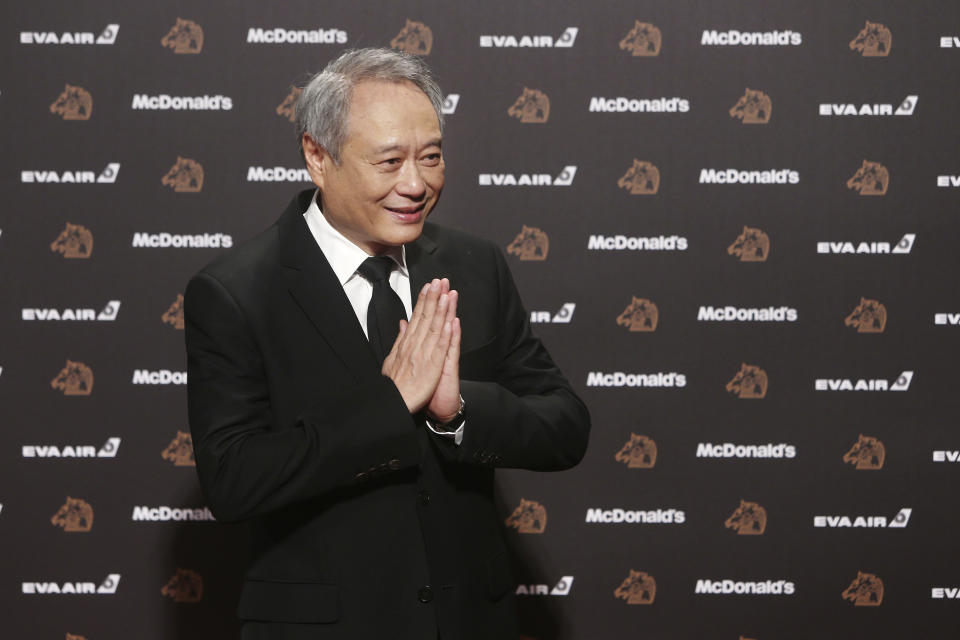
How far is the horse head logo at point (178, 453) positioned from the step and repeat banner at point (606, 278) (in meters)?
0.04

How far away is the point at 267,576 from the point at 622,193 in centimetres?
208

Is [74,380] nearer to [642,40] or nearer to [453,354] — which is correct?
[453,354]

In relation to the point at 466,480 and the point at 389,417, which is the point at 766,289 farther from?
the point at 389,417

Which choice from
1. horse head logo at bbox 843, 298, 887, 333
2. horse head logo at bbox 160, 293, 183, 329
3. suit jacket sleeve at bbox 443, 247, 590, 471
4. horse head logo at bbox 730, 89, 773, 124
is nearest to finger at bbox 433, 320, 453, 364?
suit jacket sleeve at bbox 443, 247, 590, 471

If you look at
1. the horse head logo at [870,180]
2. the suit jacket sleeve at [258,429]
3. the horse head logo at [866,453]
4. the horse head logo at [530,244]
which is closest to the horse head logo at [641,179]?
the horse head logo at [530,244]

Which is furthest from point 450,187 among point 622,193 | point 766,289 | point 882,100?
point 882,100

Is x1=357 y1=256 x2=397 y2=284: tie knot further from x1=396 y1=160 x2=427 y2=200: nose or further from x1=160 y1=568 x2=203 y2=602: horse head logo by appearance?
x1=160 y1=568 x2=203 y2=602: horse head logo

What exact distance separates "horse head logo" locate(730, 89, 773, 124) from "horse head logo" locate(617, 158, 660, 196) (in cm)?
35

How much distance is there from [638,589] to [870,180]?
173 cm

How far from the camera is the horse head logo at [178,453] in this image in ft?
10.9

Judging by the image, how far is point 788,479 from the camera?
11.1ft

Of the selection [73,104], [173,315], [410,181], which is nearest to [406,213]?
[410,181]

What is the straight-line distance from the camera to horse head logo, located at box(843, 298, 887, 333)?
3.34 m

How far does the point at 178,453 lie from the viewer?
3.33 meters
